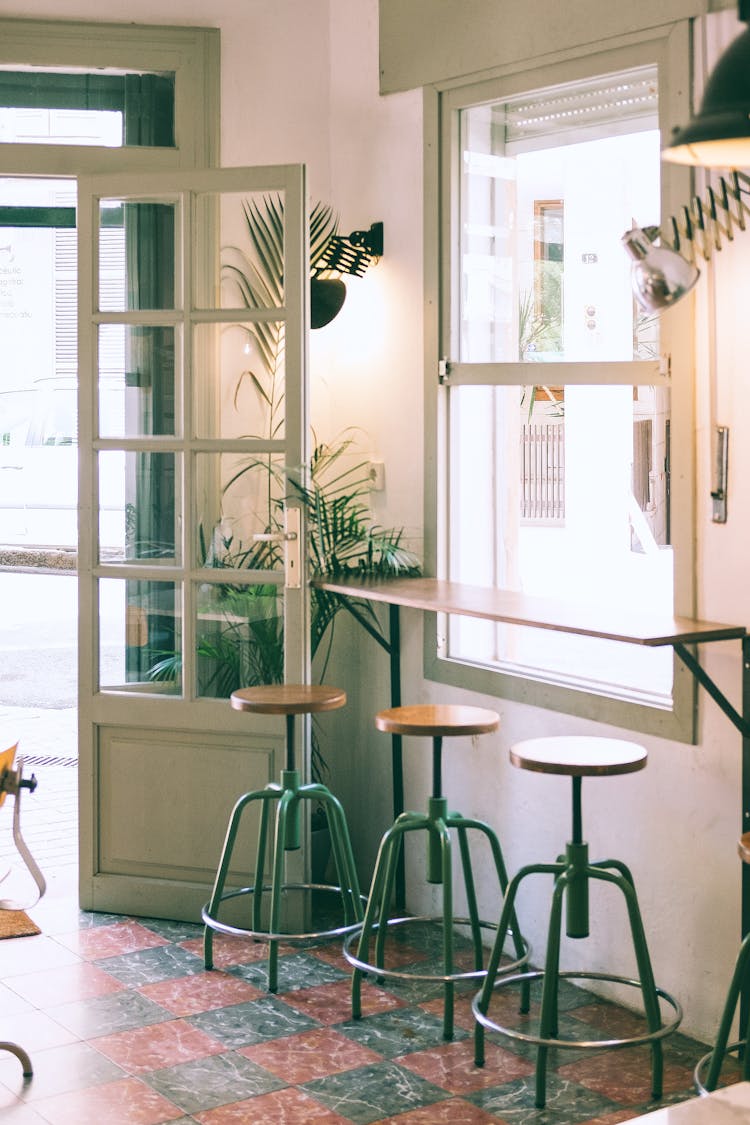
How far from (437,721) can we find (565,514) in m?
0.82

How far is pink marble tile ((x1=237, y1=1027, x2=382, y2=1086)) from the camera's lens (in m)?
3.38

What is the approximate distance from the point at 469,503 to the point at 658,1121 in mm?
2915

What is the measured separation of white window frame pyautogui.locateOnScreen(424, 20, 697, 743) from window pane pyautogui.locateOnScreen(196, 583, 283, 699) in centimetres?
48

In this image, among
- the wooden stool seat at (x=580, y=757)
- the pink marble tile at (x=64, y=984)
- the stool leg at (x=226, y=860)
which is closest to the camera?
the wooden stool seat at (x=580, y=757)

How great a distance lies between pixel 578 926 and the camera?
10.9 ft

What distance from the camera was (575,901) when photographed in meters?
3.33

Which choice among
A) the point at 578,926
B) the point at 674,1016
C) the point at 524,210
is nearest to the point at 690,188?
the point at 524,210

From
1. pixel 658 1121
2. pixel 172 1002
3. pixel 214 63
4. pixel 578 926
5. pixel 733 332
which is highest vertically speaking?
pixel 214 63

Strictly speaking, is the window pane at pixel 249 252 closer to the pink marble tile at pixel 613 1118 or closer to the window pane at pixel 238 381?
the window pane at pixel 238 381

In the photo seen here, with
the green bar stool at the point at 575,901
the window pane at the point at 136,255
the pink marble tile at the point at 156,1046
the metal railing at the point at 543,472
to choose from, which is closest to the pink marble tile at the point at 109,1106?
the pink marble tile at the point at 156,1046

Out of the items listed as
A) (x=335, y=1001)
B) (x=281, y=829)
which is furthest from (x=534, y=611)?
(x=335, y=1001)

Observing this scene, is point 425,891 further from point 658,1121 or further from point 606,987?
point 658,1121

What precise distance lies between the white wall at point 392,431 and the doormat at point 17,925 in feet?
3.59

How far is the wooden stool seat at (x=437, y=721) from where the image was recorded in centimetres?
359
